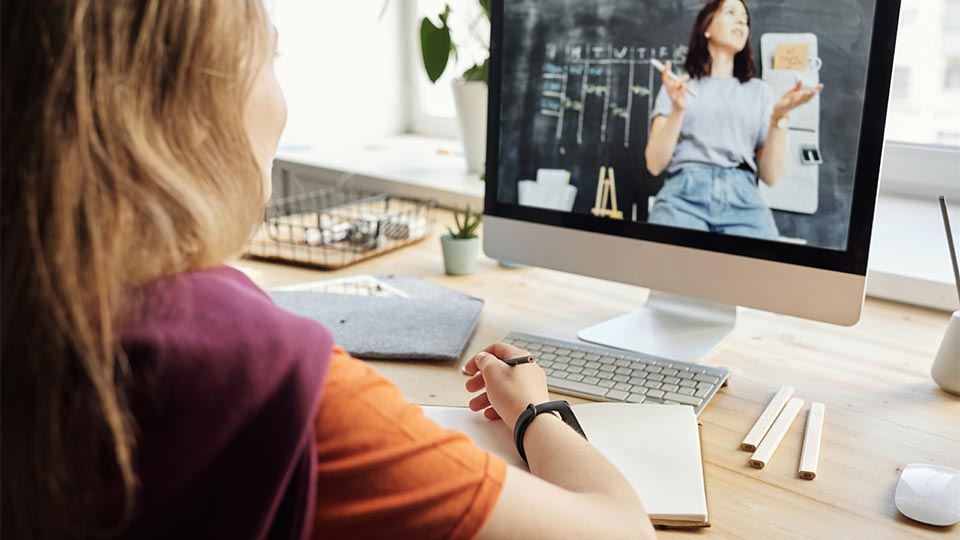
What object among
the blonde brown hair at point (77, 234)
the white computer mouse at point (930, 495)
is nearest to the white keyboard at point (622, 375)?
the white computer mouse at point (930, 495)

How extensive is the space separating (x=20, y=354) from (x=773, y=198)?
88 centimetres

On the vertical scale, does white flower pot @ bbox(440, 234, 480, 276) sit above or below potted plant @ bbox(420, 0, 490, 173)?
below

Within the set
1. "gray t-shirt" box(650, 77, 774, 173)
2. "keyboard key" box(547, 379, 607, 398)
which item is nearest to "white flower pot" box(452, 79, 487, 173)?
"gray t-shirt" box(650, 77, 774, 173)

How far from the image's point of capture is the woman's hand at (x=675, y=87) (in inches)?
46.8

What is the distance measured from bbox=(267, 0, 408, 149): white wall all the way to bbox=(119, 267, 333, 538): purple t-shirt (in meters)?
2.01

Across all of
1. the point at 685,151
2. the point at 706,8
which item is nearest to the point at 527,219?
the point at 685,151

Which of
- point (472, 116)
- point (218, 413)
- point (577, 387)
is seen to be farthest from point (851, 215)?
point (472, 116)

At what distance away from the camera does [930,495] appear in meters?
0.86

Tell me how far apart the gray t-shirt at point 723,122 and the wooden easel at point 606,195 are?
88 mm

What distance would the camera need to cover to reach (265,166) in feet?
2.60

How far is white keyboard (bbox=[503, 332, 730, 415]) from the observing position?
1.09 meters

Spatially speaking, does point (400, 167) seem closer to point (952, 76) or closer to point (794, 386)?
point (952, 76)

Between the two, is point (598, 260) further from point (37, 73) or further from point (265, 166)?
point (37, 73)

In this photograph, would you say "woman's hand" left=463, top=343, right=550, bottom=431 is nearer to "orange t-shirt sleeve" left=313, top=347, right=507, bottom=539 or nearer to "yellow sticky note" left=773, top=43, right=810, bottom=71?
"orange t-shirt sleeve" left=313, top=347, right=507, bottom=539
